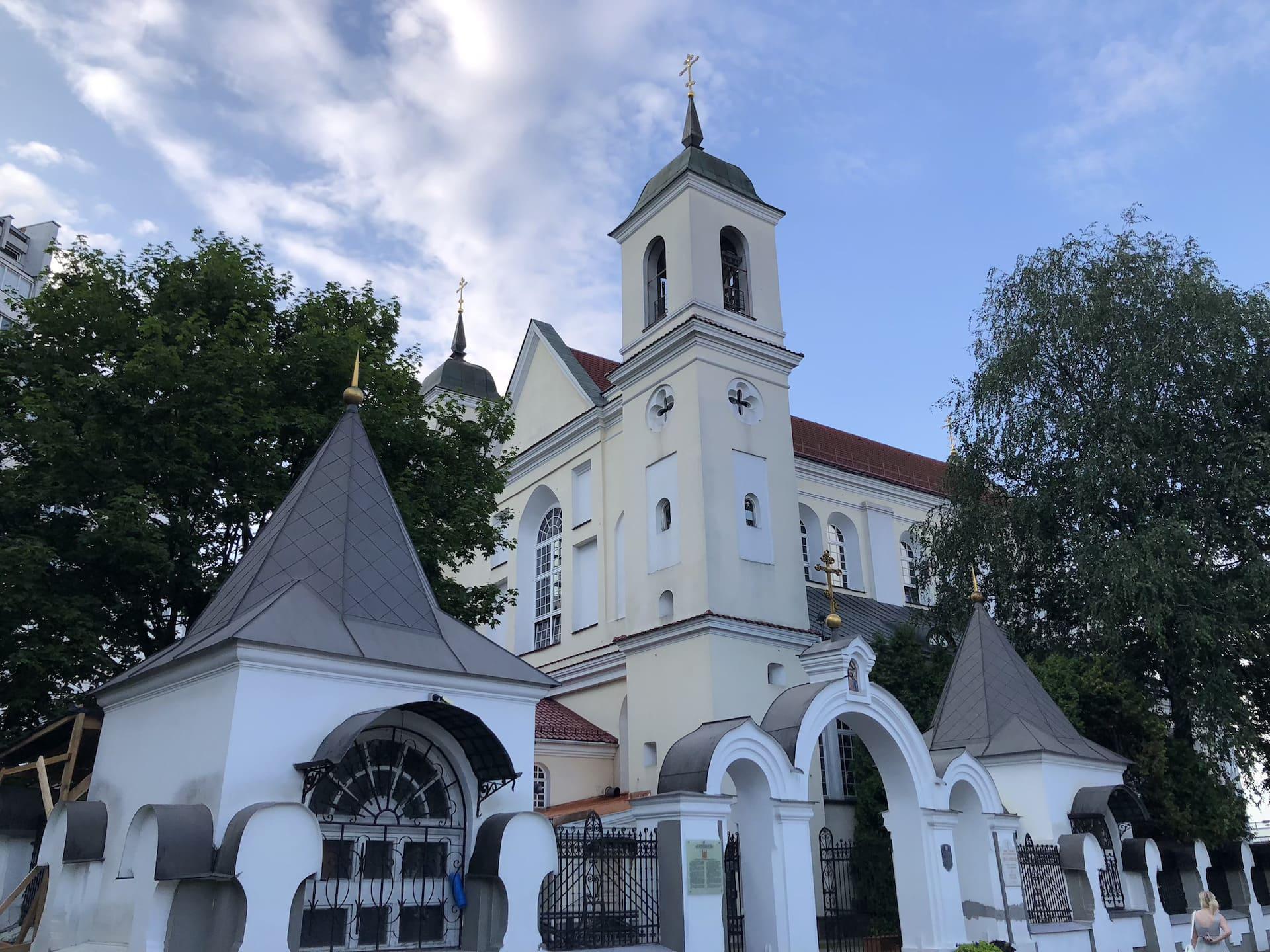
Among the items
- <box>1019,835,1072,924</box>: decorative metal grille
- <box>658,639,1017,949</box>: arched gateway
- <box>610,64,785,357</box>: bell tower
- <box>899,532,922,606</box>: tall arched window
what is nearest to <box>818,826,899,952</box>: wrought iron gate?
<box>658,639,1017,949</box>: arched gateway

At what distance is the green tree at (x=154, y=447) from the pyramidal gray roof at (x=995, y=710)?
825cm

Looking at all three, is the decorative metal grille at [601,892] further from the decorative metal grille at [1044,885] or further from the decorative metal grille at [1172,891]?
the decorative metal grille at [1172,891]

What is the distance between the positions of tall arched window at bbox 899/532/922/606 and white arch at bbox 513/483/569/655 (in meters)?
10.1

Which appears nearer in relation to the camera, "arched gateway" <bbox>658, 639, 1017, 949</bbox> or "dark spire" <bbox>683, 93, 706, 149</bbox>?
"arched gateway" <bbox>658, 639, 1017, 949</bbox>

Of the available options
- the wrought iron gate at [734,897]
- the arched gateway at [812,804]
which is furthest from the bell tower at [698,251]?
the wrought iron gate at [734,897]

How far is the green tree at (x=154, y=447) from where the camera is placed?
13.1 meters

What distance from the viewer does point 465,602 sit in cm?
1638

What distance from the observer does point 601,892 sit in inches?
421

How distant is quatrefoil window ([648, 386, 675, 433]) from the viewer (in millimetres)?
22594

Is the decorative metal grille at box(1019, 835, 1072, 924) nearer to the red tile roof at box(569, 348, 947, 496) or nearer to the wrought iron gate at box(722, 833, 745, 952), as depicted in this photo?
the wrought iron gate at box(722, 833, 745, 952)

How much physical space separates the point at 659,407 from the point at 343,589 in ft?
42.9

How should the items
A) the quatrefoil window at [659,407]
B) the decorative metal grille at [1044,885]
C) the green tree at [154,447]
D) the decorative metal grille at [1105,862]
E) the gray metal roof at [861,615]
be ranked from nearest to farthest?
the green tree at [154,447] < the decorative metal grille at [1044,885] < the decorative metal grille at [1105,862] < the quatrefoil window at [659,407] < the gray metal roof at [861,615]

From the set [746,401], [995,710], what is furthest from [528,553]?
[995,710]

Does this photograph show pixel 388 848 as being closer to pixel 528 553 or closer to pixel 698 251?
pixel 698 251
